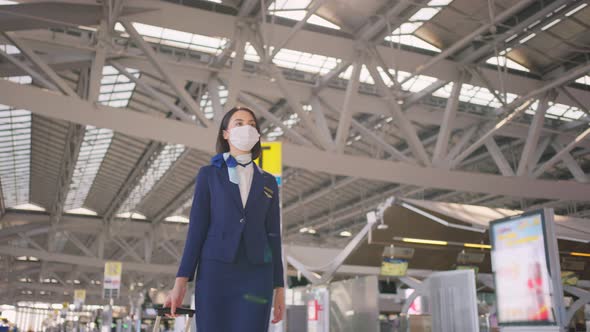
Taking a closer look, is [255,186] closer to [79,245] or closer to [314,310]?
[314,310]

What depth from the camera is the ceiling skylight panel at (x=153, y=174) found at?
2455cm

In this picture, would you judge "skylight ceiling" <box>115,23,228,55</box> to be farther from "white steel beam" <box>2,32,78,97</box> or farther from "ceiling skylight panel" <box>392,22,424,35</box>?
"ceiling skylight panel" <box>392,22,424,35</box>

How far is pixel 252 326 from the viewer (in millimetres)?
2459

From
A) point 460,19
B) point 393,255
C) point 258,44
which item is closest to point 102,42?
point 258,44

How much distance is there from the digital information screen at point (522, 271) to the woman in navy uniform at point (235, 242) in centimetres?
490

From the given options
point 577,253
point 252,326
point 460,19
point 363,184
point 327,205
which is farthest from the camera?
point 327,205

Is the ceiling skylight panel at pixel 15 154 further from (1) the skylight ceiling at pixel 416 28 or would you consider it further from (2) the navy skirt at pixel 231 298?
(2) the navy skirt at pixel 231 298

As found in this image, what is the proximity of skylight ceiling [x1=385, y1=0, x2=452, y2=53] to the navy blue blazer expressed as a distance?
961 cm

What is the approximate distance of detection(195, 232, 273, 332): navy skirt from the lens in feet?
8.04

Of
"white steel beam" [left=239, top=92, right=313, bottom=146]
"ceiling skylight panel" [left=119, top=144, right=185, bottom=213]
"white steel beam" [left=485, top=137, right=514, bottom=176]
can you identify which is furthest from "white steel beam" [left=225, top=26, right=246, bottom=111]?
"ceiling skylight panel" [left=119, top=144, right=185, bottom=213]

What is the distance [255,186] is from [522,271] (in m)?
5.29

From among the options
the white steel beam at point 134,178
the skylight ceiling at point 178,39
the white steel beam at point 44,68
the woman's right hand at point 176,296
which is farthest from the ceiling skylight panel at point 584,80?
the woman's right hand at point 176,296

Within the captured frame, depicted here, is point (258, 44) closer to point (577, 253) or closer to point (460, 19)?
point (460, 19)

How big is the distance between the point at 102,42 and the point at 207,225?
8.78m
